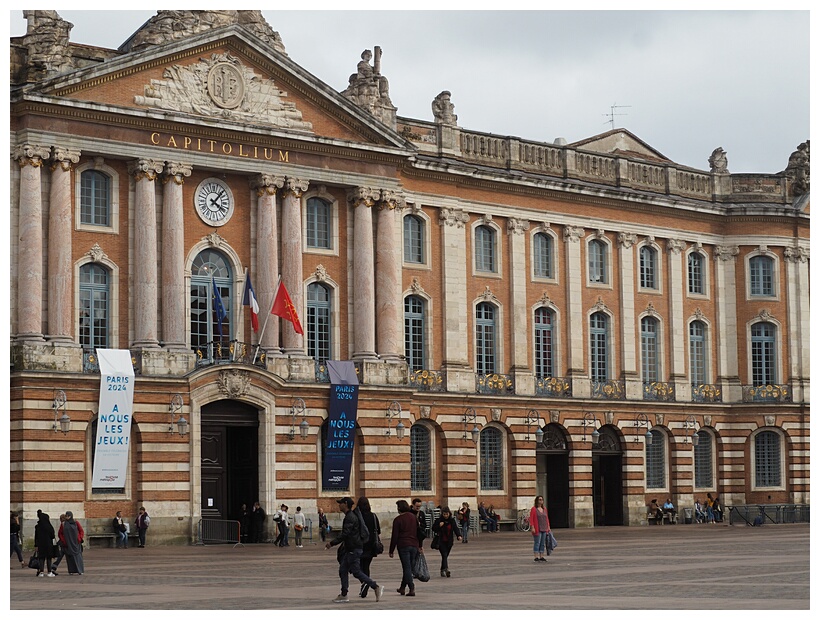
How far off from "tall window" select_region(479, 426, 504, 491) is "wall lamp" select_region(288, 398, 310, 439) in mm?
9768

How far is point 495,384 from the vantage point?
61562mm

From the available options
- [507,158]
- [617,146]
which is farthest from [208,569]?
[617,146]

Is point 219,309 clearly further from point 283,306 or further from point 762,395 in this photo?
point 762,395

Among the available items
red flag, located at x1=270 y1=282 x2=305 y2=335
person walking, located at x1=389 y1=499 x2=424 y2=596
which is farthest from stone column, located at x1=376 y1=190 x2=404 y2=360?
person walking, located at x1=389 y1=499 x2=424 y2=596

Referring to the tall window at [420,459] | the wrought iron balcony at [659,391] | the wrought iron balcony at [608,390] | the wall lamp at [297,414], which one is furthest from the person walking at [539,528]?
the wrought iron balcony at [659,391]

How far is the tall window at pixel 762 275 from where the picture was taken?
70125mm

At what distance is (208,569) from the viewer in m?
37.3

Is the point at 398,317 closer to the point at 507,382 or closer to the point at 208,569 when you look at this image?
the point at 507,382

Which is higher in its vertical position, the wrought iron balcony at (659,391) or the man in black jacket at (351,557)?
the wrought iron balcony at (659,391)

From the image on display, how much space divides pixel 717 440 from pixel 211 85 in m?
28.5

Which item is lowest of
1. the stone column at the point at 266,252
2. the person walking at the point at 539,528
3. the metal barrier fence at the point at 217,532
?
the metal barrier fence at the point at 217,532

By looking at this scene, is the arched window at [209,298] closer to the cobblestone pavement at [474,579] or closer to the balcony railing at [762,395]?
the cobblestone pavement at [474,579]

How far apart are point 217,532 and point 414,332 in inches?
460

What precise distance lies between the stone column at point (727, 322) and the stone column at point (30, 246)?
3173 centimetres
